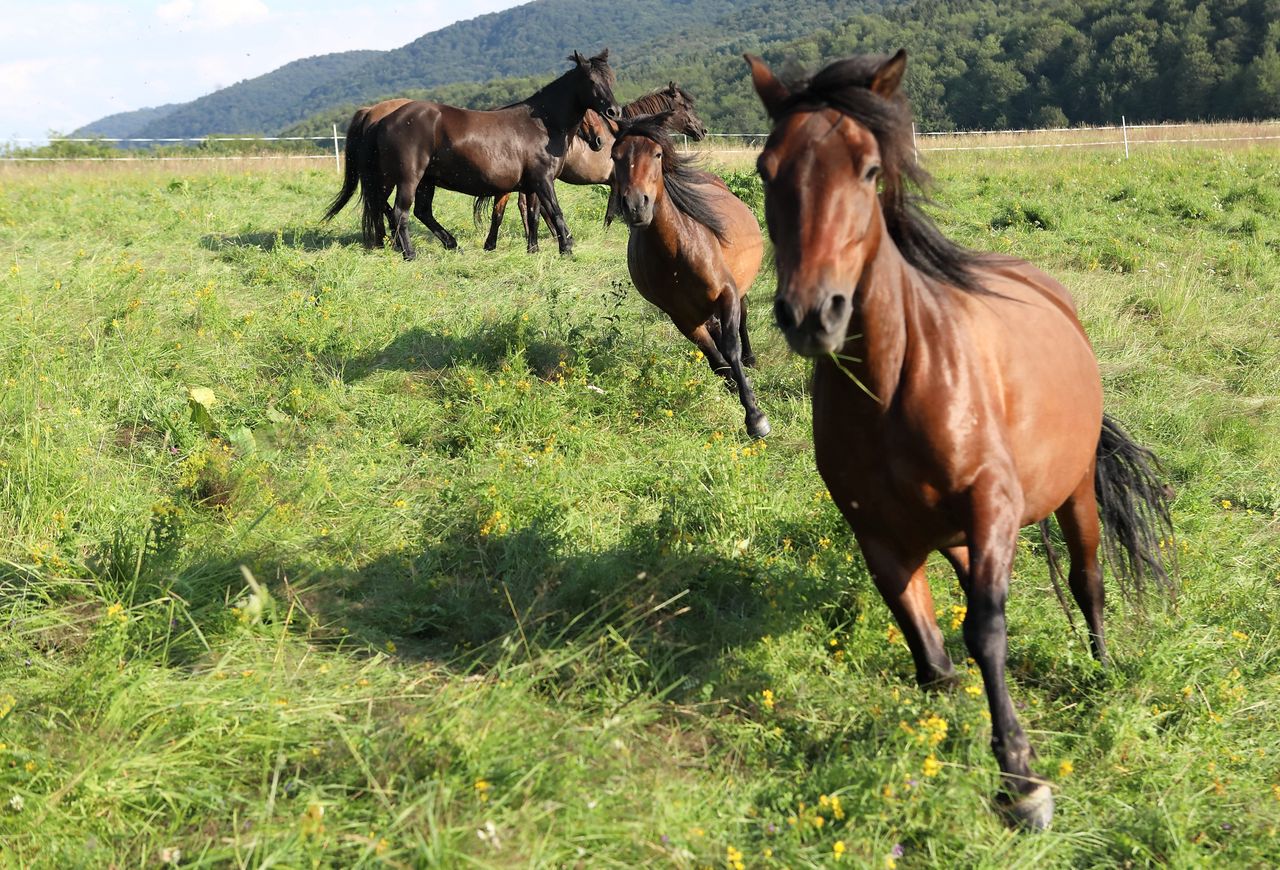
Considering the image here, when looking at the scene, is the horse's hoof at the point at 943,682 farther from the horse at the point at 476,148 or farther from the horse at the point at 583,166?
the horse at the point at 476,148

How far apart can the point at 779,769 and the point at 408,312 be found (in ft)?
20.9

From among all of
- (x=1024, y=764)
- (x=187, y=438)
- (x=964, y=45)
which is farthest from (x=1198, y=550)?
(x=964, y=45)

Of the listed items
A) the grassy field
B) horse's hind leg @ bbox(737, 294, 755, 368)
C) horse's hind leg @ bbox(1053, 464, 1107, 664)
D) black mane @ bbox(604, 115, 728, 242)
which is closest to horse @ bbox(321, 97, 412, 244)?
the grassy field

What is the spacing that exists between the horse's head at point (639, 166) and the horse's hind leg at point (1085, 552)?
3554mm

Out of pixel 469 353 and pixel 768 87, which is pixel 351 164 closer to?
pixel 469 353

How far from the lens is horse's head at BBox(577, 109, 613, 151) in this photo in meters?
13.0

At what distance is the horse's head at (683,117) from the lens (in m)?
7.68

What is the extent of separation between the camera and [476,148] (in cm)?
1190

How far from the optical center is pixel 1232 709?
11.9 feet

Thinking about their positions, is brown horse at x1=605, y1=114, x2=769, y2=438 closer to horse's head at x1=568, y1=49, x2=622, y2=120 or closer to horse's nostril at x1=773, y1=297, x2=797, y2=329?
horse's nostril at x1=773, y1=297, x2=797, y2=329

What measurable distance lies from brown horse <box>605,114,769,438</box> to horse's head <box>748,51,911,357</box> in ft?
13.2

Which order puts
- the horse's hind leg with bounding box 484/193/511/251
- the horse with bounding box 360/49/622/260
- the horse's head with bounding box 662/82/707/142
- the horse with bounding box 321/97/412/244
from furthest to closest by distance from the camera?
1. the horse's hind leg with bounding box 484/193/511/251
2. the horse with bounding box 321/97/412/244
3. the horse with bounding box 360/49/622/260
4. the horse's head with bounding box 662/82/707/142

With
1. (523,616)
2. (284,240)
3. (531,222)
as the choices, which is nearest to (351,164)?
(284,240)

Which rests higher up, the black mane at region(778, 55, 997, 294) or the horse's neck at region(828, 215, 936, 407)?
the black mane at region(778, 55, 997, 294)
